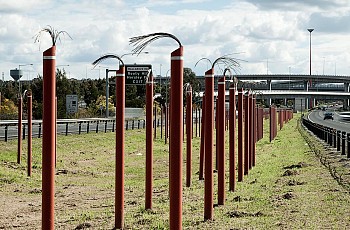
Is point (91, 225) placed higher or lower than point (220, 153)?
lower

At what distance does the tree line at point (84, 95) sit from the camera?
2636 inches

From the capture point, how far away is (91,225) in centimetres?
1233

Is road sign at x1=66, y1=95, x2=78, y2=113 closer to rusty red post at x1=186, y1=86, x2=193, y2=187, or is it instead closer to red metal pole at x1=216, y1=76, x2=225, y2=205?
rusty red post at x1=186, y1=86, x2=193, y2=187

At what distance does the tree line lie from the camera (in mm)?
66956

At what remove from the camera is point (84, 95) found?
108 meters

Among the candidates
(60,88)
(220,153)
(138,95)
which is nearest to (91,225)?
(220,153)

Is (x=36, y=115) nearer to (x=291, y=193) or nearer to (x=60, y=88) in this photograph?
(x=60, y=88)

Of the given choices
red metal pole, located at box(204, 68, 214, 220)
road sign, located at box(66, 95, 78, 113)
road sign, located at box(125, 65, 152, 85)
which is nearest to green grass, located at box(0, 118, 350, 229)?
red metal pole, located at box(204, 68, 214, 220)

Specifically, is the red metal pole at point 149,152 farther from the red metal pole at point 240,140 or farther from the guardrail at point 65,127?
the guardrail at point 65,127

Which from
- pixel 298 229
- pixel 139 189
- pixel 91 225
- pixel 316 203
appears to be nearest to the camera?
pixel 298 229

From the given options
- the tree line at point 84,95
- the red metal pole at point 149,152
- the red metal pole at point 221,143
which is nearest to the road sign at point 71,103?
the tree line at point 84,95

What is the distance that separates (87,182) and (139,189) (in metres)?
3.38

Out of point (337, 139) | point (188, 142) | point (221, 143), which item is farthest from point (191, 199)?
point (337, 139)

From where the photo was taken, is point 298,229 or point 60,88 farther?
point 60,88
